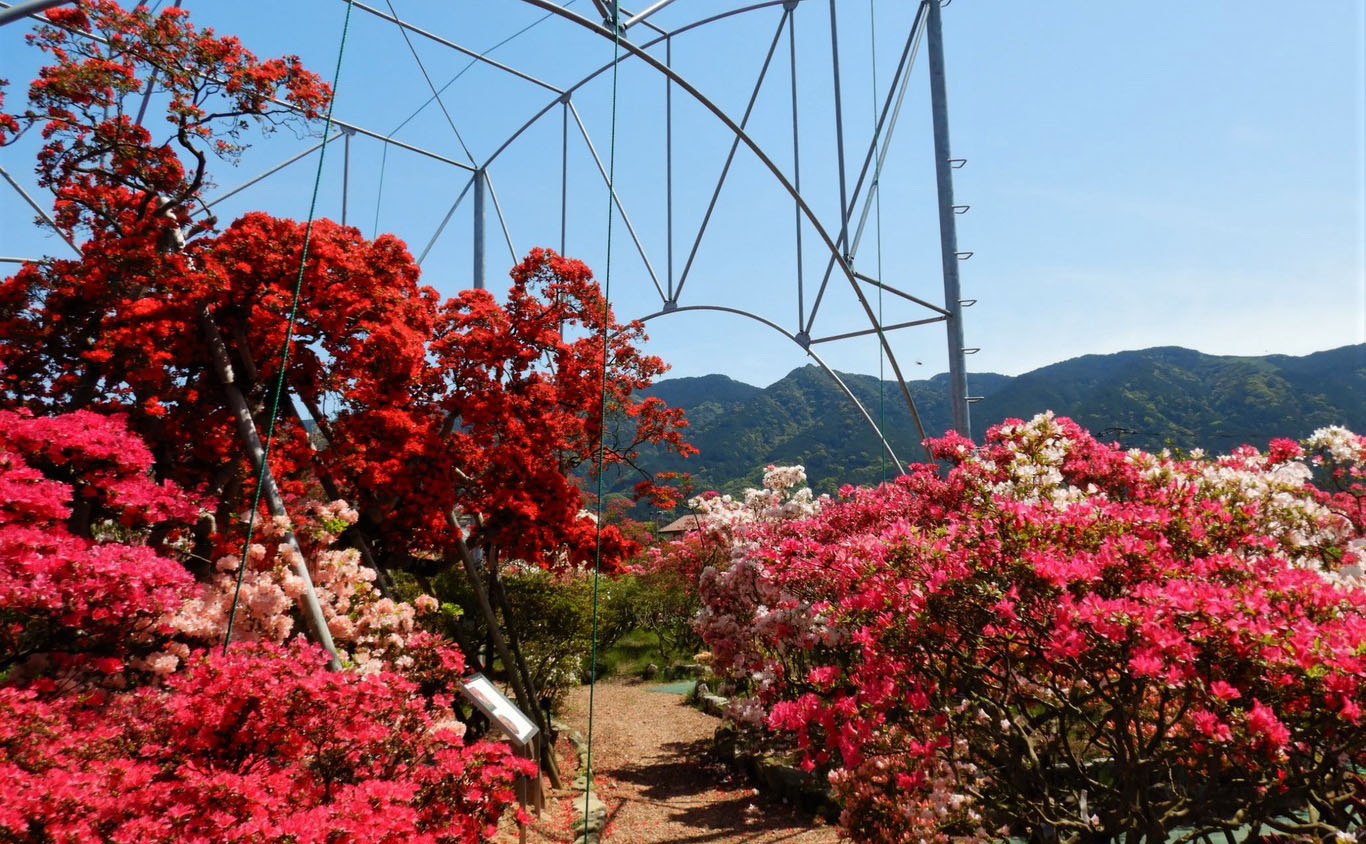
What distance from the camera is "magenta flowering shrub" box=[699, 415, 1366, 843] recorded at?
238 centimetres

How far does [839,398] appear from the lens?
6512 cm

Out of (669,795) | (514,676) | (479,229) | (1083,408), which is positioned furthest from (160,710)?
(1083,408)

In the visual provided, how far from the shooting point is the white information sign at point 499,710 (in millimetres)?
4043

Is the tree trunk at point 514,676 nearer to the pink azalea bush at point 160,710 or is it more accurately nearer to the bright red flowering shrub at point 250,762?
the pink azalea bush at point 160,710

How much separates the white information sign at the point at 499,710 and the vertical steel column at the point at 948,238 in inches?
209

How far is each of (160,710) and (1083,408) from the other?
51369mm

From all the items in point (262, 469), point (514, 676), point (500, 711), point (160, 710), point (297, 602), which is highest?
point (262, 469)

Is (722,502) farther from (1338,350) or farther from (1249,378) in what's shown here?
(1338,350)

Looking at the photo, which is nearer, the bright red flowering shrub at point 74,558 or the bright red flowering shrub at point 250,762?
the bright red flowering shrub at point 250,762

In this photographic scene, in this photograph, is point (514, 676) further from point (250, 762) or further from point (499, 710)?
point (250, 762)

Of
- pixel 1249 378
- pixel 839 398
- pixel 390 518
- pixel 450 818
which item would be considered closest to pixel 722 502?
pixel 390 518

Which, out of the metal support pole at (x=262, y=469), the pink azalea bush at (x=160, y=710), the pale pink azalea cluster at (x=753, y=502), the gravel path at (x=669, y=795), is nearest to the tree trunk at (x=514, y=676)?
the gravel path at (x=669, y=795)

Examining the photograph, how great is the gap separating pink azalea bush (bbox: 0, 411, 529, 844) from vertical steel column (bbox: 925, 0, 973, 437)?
5.84 metres

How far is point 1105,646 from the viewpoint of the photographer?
2.58 metres
